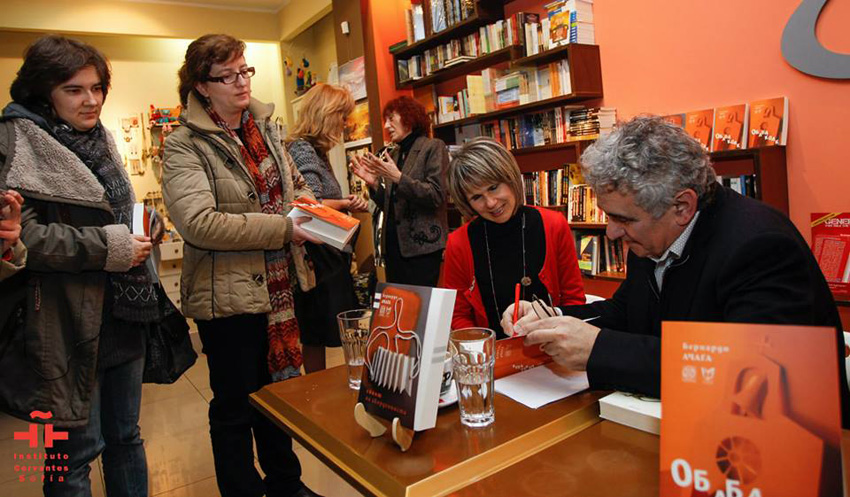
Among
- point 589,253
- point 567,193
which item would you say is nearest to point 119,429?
point 589,253

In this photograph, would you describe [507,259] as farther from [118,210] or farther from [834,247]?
[834,247]

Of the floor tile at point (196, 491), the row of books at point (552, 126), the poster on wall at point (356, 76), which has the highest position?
the poster on wall at point (356, 76)

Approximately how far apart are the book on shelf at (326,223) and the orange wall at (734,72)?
7.63ft

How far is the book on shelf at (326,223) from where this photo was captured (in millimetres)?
1957

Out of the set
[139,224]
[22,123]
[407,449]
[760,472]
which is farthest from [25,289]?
[760,472]

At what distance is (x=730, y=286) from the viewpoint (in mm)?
1129

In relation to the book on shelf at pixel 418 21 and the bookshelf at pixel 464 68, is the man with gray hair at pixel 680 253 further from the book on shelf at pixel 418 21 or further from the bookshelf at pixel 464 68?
the book on shelf at pixel 418 21

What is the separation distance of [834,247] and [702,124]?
919mm

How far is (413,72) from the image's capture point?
5.08m

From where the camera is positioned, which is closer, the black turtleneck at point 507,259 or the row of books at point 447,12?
the black turtleneck at point 507,259

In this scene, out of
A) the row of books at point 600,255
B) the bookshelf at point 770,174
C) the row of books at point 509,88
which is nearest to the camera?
the bookshelf at point 770,174

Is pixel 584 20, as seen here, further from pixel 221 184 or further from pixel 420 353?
pixel 420 353

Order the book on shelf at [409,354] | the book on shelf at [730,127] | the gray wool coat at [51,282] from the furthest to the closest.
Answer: the book on shelf at [730,127]
the gray wool coat at [51,282]
the book on shelf at [409,354]

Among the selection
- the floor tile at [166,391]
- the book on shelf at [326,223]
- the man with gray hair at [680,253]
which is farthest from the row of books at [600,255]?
the floor tile at [166,391]
